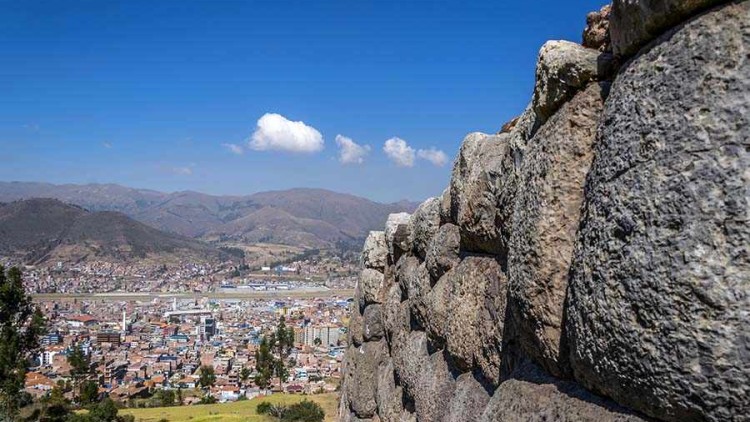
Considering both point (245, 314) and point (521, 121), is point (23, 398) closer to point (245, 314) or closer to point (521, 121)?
point (521, 121)

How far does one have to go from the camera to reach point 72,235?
183375 millimetres

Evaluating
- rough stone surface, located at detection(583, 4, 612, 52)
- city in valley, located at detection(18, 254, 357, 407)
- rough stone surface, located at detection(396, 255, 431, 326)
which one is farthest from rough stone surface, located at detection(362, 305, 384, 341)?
city in valley, located at detection(18, 254, 357, 407)

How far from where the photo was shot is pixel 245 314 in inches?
4513

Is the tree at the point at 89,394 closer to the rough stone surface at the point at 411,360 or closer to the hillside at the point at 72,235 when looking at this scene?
the rough stone surface at the point at 411,360

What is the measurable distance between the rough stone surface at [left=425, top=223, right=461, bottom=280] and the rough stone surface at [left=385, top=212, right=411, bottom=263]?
50.7 inches

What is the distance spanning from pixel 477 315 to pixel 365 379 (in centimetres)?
309

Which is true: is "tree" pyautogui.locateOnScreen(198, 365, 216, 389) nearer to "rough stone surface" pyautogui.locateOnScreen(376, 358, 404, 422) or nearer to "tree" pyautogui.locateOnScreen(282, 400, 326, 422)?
"tree" pyautogui.locateOnScreen(282, 400, 326, 422)

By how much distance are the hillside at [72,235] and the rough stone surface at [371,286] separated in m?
182

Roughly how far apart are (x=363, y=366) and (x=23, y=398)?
34.2 metres

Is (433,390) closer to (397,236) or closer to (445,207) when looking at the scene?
(445,207)

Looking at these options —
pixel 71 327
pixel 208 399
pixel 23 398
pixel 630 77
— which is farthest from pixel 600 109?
pixel 71 327

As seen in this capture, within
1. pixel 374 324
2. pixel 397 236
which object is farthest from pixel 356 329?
pixel 397 236

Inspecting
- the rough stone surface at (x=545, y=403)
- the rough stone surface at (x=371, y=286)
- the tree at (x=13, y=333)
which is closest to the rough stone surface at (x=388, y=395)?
the rough stone surface at (x=371, y=286)

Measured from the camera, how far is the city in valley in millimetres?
55406
